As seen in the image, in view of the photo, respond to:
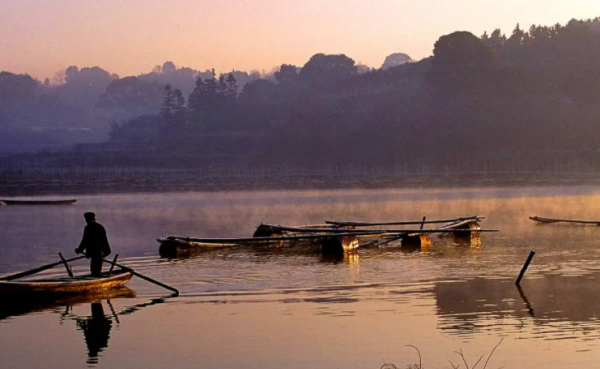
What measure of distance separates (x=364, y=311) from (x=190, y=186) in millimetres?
137740

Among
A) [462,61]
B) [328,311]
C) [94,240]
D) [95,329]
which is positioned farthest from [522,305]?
[462,61]

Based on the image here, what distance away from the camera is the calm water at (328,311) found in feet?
71.3

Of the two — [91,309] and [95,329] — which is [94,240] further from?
[95,329]

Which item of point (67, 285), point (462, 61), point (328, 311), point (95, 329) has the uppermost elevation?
point (462, 61)

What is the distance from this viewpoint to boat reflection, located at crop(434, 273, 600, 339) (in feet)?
80.2

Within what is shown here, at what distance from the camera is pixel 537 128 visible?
7170 inches

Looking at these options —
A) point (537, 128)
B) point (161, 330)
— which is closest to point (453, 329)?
point (161, 330)

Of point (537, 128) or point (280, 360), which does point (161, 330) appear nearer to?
point (280, 360)

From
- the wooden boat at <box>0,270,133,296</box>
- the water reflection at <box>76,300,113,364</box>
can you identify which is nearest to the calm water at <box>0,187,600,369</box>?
the water reflection at <box>76,300,113,364</box>

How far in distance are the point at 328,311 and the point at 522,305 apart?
17.1ft

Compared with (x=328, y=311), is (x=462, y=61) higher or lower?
higher

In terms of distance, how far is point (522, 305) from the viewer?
27.6 m

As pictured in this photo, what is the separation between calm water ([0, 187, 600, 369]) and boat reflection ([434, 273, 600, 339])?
0.05 meters

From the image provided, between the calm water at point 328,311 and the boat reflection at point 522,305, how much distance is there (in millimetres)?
51
